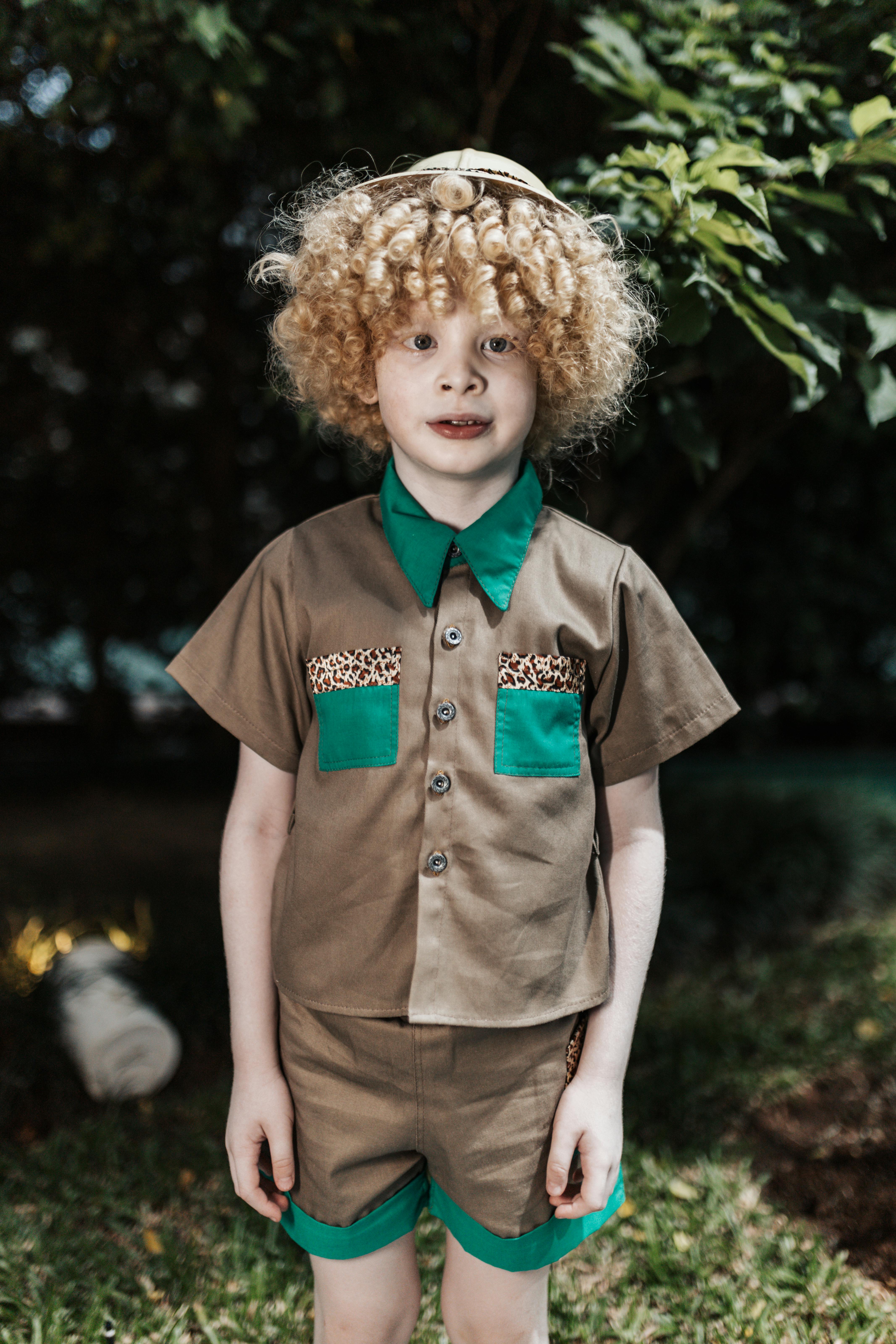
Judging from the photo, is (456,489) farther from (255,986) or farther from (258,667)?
(255,986)

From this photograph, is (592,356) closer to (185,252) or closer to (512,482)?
(512,482)

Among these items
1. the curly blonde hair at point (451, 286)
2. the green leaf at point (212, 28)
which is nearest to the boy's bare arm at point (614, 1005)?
the curly blonde hair at point (451, 286)

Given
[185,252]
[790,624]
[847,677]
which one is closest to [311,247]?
[185,252]

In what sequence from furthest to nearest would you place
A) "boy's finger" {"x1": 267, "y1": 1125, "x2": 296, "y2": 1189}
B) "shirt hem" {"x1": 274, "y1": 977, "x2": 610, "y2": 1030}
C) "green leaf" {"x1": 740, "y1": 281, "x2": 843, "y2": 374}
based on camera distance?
1. "green leaf" {"x1": 740, "y1": 281, "x2": 843, "y2": 374}
2. "boy's finger" {"x1": 267, "y1": 1125, "x2": 296, "y2": 1189}
3. "shirt hem" {"x1": 274, "y1": 977, "x2": 610, "y2": 1030}

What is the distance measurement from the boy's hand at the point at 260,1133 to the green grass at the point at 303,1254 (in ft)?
2.58

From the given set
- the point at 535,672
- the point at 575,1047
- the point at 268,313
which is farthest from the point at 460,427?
the point at 268,313

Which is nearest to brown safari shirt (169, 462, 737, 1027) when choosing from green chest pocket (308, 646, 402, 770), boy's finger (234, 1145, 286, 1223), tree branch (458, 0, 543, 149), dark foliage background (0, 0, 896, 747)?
green chest pocket (308, 646, 402, 770)

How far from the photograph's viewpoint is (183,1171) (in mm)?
2457

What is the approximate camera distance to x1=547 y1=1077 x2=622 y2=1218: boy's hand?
1296 millimetres

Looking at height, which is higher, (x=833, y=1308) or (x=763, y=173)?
(x=763, y=173)

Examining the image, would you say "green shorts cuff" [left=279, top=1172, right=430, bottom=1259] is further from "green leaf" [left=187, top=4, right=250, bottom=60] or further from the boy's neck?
"green leaf" [left=187, top=4, right=250, bottom=60]

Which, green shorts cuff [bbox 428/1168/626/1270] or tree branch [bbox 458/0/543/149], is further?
tree branch [bbox 458/0/543/149]

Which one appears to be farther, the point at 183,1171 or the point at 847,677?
the point at 847,677

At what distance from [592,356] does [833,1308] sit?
1945mm
